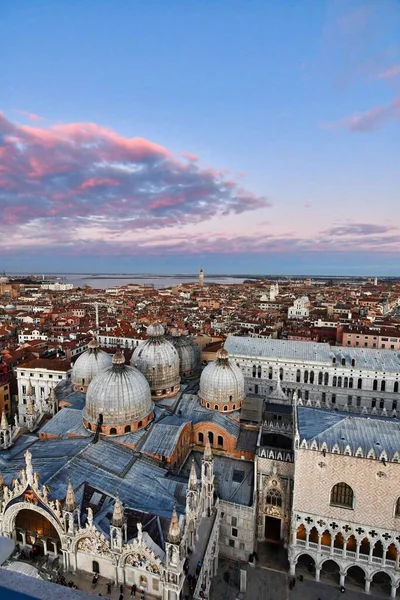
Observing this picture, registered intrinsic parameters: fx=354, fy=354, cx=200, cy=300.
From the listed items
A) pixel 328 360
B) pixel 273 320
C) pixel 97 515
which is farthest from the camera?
pixel 273 320

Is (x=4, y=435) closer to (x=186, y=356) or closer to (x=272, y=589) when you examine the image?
(x=186, y=356)

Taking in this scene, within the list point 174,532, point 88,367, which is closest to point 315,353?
point 88,367

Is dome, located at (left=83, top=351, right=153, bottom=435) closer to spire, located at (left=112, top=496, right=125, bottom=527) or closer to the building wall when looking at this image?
the building wall

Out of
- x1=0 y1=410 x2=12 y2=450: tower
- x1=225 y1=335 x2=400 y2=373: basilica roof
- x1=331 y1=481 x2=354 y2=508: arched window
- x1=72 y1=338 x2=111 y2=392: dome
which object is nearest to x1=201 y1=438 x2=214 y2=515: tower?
x1=331 y1=481 x2=354 y2=508: arched window

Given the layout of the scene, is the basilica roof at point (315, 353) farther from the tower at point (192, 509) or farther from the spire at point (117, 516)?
the spire at point (117, 516)

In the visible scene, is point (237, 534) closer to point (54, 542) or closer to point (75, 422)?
point (54, 542)

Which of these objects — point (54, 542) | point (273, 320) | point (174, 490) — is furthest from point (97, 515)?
point (273, 320)
